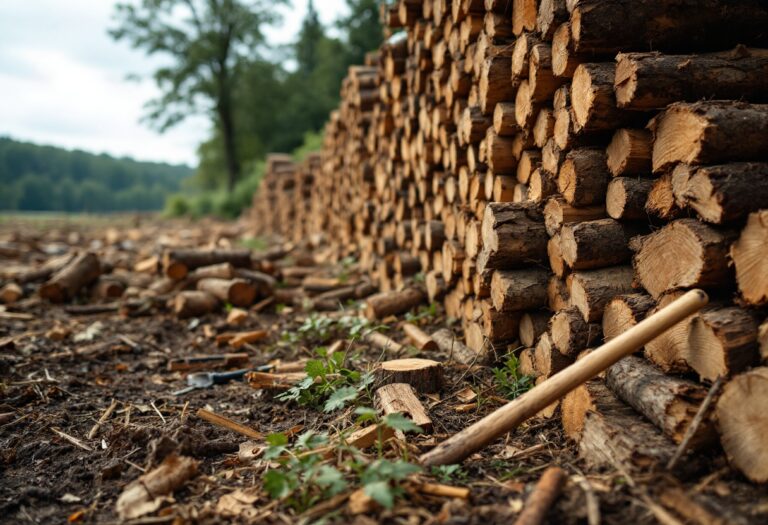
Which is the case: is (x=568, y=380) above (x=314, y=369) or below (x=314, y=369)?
above

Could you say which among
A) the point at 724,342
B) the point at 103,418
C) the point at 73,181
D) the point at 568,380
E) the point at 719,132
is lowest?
the point at 103,418

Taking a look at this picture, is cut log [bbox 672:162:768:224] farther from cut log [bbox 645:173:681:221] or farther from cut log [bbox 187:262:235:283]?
cut log [bbox 187:262:235:283]

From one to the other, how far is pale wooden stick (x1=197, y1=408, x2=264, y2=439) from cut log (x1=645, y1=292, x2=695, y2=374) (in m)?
1.75

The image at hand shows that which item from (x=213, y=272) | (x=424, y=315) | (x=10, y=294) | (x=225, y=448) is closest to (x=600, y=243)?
(x=424, y=315)

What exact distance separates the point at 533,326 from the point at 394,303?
153cm

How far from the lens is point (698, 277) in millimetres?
1817

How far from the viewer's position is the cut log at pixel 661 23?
7.16 feet

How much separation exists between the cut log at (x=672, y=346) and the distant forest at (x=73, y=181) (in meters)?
50.6

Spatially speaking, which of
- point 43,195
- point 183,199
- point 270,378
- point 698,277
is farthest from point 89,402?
point 43,195

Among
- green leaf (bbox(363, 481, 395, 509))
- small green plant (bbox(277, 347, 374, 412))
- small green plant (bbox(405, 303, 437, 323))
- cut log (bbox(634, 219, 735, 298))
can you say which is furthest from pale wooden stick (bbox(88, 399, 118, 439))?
cut log (bbox(634, 219, 735, 298))

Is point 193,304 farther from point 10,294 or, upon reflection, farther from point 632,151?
point 632,151

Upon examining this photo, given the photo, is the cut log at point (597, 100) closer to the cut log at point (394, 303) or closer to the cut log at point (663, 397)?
the cut log at point (663, 397)

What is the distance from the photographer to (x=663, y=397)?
183 centimetres

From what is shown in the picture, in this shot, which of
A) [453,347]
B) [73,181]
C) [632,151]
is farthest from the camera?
[73,181]
